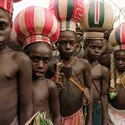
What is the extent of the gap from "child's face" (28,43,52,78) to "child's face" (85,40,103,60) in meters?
1.18

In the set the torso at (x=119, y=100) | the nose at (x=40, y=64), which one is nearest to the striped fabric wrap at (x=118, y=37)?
the torso at (x=119, y=100)

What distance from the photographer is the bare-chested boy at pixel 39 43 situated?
2.80 metres

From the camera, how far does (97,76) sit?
163 inches

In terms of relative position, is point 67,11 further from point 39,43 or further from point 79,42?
point 79,42

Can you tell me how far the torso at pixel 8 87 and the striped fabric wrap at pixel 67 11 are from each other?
1.08m

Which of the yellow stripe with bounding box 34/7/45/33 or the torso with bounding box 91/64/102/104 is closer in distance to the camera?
the yellow stripe with bounding box 34/7/45/33

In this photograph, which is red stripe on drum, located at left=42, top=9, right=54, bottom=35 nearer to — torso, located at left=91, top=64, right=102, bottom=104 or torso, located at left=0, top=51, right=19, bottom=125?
torso, located at left=0, top=51, right=19, bottom=125

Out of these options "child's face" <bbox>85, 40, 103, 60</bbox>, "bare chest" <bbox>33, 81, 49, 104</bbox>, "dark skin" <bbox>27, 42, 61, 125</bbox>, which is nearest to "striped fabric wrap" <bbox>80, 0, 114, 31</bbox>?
"child's face" <bbox>85, 40, 103, 60</bbox>

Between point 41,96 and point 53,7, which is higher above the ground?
point 53,7

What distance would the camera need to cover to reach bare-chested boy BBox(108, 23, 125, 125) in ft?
13.3

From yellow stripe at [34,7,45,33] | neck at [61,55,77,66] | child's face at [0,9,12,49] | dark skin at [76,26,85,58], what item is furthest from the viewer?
dark skin at [76,26,85,58]

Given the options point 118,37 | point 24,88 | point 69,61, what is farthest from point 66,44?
point 24,88

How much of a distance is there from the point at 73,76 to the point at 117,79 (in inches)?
31.4

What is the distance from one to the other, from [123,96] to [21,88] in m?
1.96
